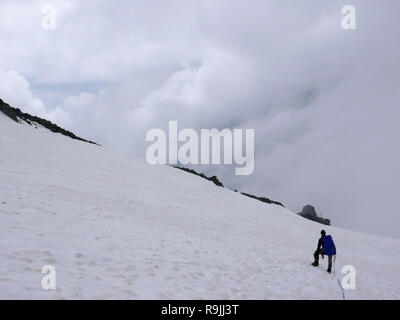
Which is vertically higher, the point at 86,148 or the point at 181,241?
the point at 86,148

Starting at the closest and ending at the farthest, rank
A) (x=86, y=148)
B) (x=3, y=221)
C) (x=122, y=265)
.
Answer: (x=122, y=265) < (x=3, y=221) < (x=86, y=148)

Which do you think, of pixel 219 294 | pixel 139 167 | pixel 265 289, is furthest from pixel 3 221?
pixel 139 167

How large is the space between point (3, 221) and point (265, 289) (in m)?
9.35

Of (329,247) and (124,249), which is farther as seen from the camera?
(329,247)

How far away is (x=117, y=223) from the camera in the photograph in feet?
42.0

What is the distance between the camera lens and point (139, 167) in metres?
33.7

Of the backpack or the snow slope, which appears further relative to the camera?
the backpack

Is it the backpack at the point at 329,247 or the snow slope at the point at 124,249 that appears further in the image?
the backpack at the point at 329,247

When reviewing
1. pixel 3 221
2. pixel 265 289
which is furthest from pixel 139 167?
pixel 265 289

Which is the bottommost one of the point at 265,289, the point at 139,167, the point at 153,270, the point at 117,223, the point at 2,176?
the point at 265,289
